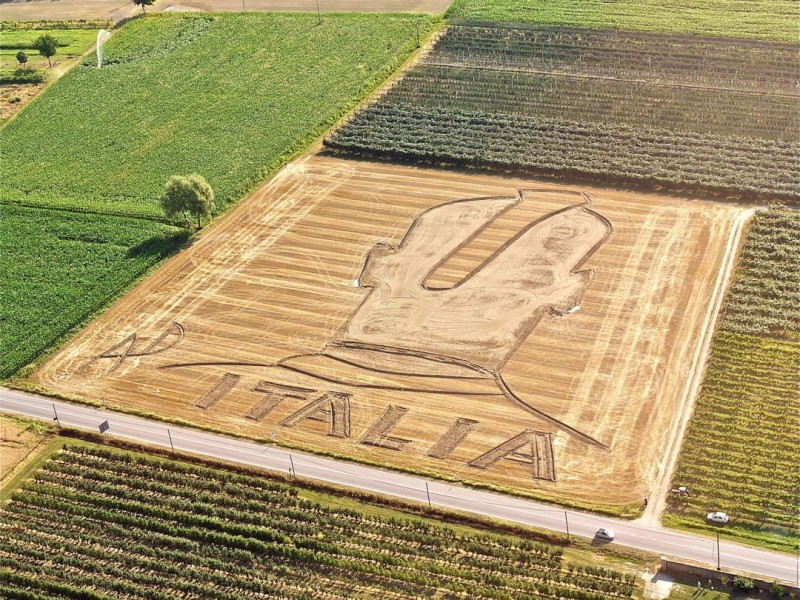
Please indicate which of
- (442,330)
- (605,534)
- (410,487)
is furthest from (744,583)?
(442,330)

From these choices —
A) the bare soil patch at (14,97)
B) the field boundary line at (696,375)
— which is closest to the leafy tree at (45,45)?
the bare soil patch at (14,97)

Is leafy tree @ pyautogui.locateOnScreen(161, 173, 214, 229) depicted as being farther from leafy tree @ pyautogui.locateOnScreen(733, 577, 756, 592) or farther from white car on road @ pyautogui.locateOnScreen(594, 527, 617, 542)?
leafy tree @ pyautogui.locateOnScreen(733, 577, 756, 592)

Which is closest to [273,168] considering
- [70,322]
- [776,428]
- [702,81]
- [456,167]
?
[456,167]

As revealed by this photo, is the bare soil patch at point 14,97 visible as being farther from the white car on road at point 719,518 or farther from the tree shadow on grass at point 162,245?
the white car on road at point 719,518

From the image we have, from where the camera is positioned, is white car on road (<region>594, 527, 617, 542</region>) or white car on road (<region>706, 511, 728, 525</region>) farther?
white car on road (<region>706, 511, 728, 525</region>)

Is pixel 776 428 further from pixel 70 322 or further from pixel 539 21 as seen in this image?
pixel 539 21

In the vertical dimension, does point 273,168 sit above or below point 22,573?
above

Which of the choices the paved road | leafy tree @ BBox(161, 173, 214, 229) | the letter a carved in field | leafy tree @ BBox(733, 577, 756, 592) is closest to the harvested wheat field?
the letter a carved in field
